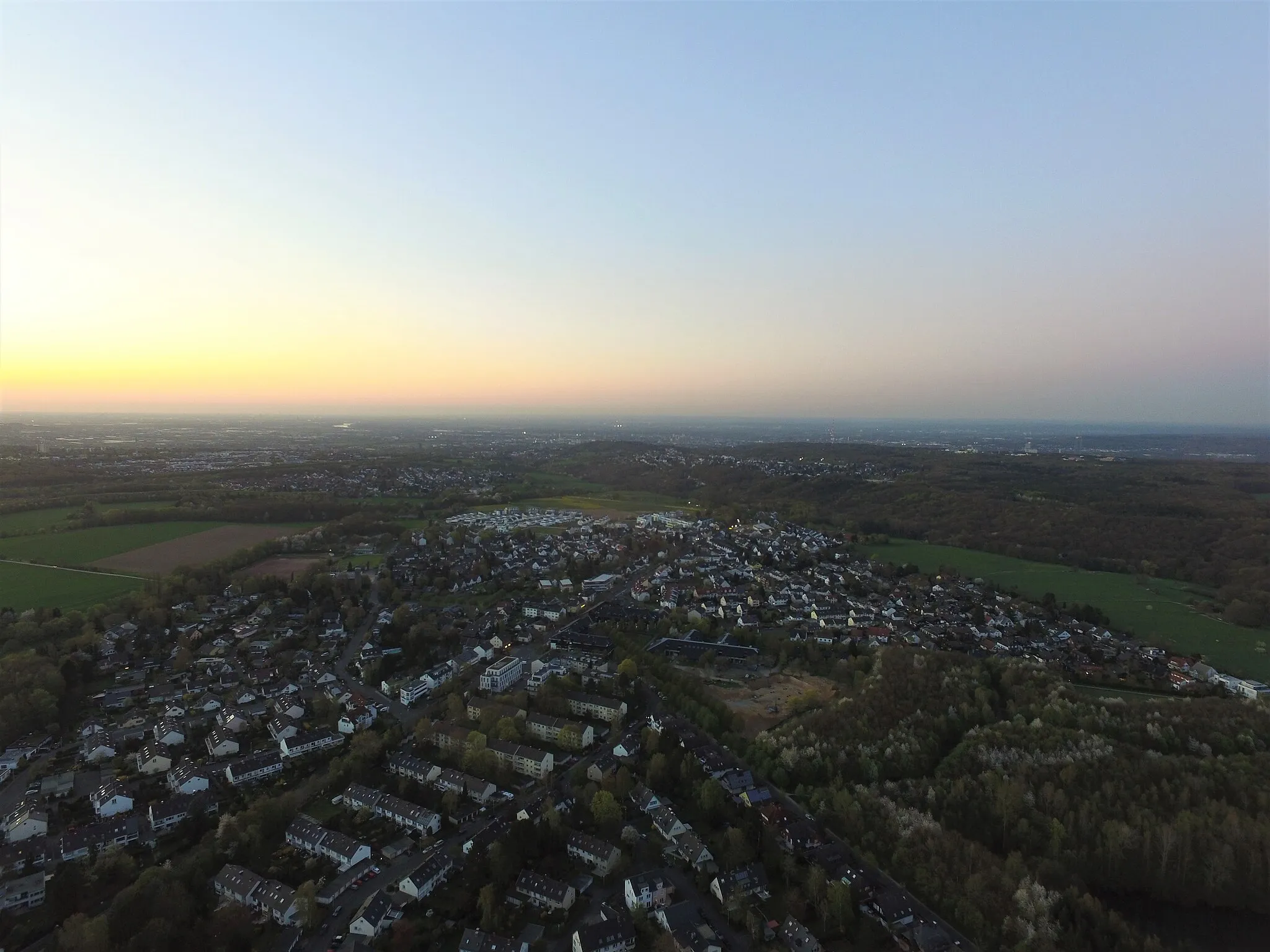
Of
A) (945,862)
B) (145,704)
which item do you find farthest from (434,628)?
(945,862)

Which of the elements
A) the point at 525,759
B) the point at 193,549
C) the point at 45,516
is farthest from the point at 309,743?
the point at 45,516

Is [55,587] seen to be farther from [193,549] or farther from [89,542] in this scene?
[89,542]

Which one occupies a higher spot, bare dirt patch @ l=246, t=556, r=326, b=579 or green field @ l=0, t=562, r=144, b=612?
green field @ l=0, t=562, r=144, b=612

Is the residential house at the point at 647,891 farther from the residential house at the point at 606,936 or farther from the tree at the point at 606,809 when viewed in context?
the tree at the point at 606,809

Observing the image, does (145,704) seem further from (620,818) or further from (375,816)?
(620,818)

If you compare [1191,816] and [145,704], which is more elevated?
[1191,816]

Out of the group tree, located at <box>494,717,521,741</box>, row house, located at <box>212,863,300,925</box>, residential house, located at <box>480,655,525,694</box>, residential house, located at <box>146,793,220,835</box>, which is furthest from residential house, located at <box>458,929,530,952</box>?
residential house, located at <box>480,655,525,694</box>

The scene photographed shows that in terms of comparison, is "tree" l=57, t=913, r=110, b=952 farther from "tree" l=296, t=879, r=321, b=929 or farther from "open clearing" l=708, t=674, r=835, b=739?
"open clearing" l=708, t=674, r=835, b=739

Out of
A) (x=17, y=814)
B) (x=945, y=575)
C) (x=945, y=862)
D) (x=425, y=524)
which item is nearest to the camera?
(x=945, y=862)

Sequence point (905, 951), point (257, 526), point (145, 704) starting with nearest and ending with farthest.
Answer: point (905, 951) < point (145, 704) < point (257, 526)
